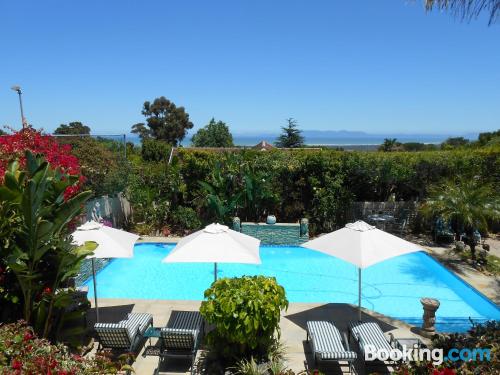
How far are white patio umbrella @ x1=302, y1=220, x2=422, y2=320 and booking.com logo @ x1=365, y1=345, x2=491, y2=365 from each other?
1535mm

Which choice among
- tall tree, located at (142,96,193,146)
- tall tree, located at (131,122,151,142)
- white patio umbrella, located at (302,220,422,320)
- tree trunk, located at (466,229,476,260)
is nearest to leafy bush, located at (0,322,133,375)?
white patio umbrella, located at (302,220,422,320)

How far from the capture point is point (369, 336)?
713cm

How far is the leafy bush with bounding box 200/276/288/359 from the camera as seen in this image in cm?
644

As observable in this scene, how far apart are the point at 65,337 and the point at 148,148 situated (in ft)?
108

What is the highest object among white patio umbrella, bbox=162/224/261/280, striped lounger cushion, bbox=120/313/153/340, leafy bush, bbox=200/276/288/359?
white patio umbrella, bbox=162/224/261/280

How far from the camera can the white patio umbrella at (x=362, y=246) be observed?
305 inches

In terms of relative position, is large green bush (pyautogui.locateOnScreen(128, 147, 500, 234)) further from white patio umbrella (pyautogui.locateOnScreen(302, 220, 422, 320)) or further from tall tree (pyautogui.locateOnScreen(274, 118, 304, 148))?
tall tree (pyautogui.locateOnScreen(274, 118, 304, 148))

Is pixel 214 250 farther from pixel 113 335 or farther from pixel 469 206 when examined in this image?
pixel 469 206

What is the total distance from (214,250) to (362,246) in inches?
117

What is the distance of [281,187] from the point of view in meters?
17.8

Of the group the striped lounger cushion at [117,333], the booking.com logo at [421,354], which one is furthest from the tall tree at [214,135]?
the booking.com logo at [421,354]

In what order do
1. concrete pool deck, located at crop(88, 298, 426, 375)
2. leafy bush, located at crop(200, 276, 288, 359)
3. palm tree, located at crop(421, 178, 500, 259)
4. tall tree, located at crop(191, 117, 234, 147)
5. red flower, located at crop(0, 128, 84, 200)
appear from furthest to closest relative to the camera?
tall tree, located at crop(191, 117, 234, 147) < palm tree, located at crop(421, 178, 500, 259) < red flower, located at crop(0, 128, 84, 200) < concrete pool deck, located at crop(88, 298, 426, 375) < leafy bush, located at crop(200, 276, 288, 359)

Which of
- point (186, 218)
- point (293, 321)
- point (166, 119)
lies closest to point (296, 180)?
point (186, 218)

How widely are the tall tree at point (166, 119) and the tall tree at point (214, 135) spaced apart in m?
8.06
